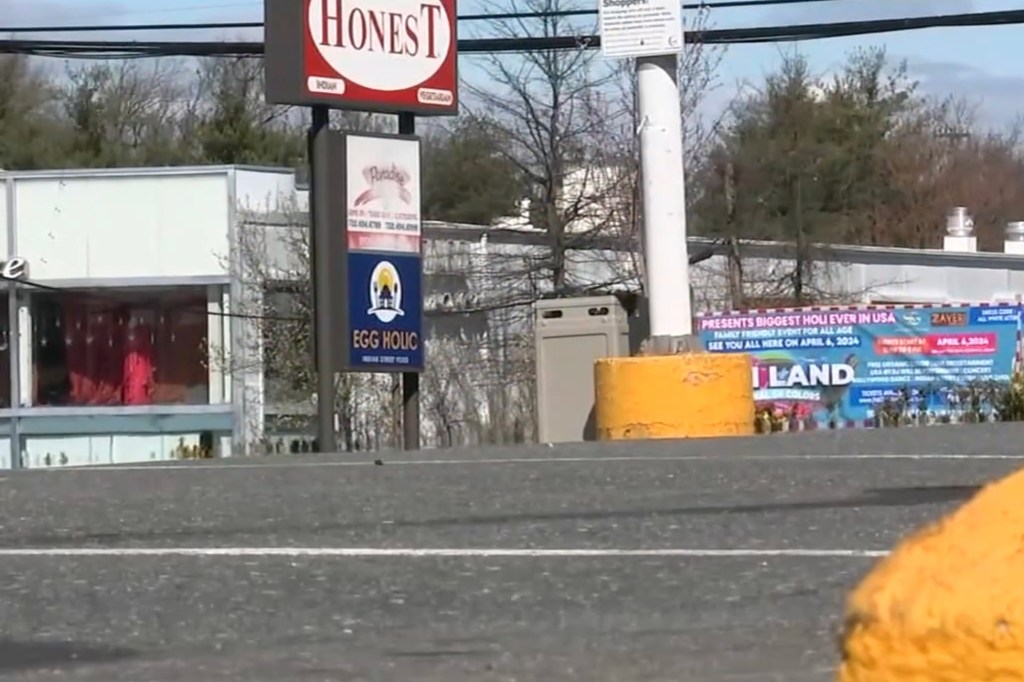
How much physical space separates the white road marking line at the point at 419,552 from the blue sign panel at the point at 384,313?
12.6 metres

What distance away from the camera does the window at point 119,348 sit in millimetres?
38812

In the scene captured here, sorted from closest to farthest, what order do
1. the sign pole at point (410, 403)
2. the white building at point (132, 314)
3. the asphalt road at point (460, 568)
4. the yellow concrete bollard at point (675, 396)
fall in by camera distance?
the asphalt road at point (460, 568)
the yellow concrete bollard at point (675, 396)
the sign pole at point (410, 403)
the white building at point (132, 314)

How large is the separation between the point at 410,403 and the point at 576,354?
1.83 m

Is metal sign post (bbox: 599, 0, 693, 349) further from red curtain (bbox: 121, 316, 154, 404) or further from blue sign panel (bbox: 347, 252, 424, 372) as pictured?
red curtain (bbox: 121, 316, 154, 404)

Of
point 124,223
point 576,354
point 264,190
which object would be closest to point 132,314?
point 124,223

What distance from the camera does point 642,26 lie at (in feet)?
45.7

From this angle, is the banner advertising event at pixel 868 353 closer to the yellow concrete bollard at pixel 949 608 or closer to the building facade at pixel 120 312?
the building facade at pixel 120 312

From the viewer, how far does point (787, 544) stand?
648 cm

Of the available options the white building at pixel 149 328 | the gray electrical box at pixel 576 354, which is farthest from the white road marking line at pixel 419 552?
the white building at pixel 149 328

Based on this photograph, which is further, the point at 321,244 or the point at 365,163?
the point at 365,163

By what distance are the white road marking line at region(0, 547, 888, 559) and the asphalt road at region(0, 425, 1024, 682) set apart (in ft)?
0.06

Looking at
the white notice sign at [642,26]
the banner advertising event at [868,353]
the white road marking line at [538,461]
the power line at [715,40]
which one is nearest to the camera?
the white road marking line at [538,461]

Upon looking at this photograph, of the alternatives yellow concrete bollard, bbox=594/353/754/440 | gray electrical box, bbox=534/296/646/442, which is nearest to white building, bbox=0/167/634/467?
gray electrical box, bbox=534/296/646/442

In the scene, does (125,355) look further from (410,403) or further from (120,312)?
(410,403)
